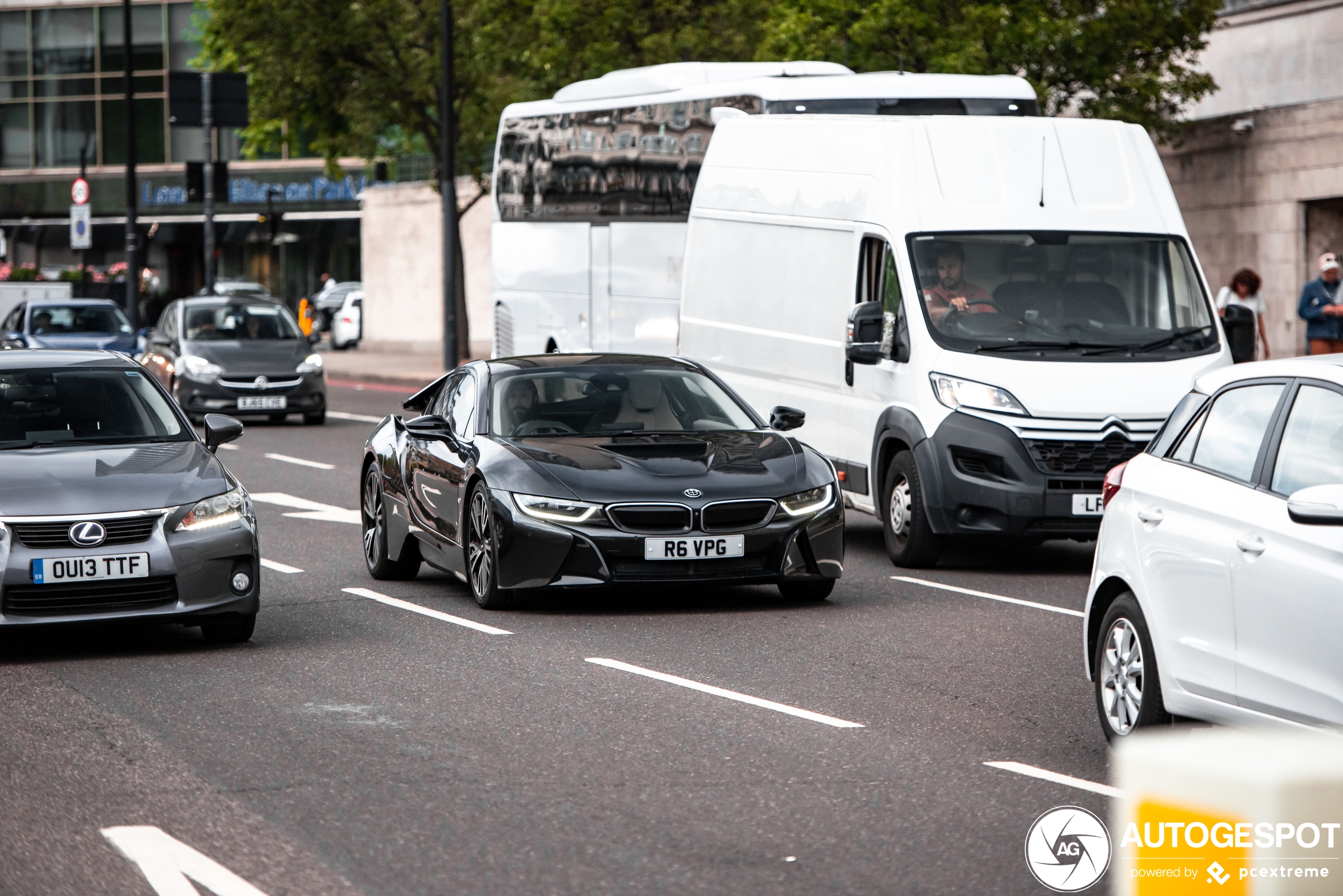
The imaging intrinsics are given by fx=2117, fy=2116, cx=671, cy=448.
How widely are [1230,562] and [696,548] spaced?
4.56m

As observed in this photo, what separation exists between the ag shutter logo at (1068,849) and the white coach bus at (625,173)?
1231 centimetres

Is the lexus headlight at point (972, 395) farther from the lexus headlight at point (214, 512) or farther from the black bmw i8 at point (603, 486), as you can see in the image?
the lexus headlight at point (214, 512)

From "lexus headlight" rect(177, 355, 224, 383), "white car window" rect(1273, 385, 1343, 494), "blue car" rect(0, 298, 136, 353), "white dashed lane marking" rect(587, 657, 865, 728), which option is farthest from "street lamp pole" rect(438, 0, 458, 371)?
"white car window" rect(1273, 385, 1343, 494)

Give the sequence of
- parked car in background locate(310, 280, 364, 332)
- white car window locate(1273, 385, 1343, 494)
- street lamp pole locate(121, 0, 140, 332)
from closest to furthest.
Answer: white car window locate(1273, 385, 1343, 494), street lamp pole locate(121, 0, 140, 332), parked car in background locate(310, 280, 364, 332)

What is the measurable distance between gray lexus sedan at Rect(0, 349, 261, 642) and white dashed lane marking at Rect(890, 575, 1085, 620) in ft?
13.0

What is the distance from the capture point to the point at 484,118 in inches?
1531

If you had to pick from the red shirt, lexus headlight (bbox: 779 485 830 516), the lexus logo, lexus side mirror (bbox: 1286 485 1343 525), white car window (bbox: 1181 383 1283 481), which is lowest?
lexus headlight (bbox: 779 485 830 516)

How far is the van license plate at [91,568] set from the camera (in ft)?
30.4

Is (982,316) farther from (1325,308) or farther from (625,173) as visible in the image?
(625,173)

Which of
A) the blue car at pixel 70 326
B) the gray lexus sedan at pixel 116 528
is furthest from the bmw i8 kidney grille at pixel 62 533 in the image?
the blue car at pixel 70 326

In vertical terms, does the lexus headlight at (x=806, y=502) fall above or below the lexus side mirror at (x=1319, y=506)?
below

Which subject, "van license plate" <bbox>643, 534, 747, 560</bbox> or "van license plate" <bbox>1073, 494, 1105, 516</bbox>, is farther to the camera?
"van license plate" <bbox>1073, 494, 1105, 516</bbox>

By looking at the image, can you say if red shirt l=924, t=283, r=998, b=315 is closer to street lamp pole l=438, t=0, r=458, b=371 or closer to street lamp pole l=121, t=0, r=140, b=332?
street lamp pole l=438, t=0, r=458, b=371

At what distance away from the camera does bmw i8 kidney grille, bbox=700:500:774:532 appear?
425 inches
